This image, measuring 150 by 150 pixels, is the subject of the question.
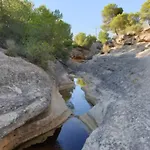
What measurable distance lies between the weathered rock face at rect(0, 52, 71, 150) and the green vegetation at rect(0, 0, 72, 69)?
789cm

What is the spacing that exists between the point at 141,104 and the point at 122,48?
1657 inches

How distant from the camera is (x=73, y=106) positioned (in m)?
23.7

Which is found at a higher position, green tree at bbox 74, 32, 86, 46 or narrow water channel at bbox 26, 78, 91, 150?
green tree at bbox 74, 32, 86, 46

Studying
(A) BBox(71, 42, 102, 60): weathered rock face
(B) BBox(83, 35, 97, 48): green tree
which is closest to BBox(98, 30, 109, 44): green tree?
(A) BBox(71, 42, 102, 60): weathered rock face

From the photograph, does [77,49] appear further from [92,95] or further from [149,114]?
[149,114]

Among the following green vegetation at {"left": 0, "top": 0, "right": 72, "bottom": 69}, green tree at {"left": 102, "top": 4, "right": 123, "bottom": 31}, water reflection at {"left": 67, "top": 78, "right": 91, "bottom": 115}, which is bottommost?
water reflection at {"left": 67, "top": 78, "right": 91, "bottom": 115}

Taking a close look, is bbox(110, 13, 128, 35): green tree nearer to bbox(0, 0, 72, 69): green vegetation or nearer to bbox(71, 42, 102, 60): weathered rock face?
bbox(71, 42, 102, 60): weathered rock face

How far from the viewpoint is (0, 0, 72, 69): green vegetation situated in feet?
91.6

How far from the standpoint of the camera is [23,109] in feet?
43.8

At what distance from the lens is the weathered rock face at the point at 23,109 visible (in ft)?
40.8

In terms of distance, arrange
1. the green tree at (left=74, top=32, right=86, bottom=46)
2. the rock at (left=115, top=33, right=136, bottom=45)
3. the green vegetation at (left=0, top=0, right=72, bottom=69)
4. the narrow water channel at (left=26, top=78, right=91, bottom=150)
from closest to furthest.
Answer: the narrow water channel at (left=26, top=78, right=91, bottom=150)
the green vegetation at (left=0, top=0, right=72, bottom=69)
the rock at (left=115, top=33, right=136, bottom=45)
the green tree at (left=74, top=32, right=86, bottom=46)

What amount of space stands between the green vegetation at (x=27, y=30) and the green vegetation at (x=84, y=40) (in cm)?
4439

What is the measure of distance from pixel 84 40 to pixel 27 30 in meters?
53.5

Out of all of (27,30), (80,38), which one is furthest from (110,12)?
(27,30)
